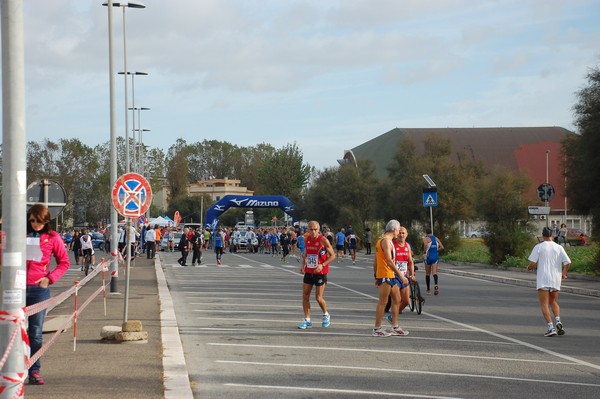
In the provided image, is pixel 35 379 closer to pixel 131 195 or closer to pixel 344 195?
pixel 131 195

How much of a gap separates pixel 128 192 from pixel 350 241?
102 ft

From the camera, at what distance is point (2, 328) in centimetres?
707

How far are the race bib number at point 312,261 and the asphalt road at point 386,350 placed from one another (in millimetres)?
1024

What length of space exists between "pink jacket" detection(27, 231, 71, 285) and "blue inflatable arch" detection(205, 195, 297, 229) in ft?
198

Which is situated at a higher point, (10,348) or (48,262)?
(48,262)

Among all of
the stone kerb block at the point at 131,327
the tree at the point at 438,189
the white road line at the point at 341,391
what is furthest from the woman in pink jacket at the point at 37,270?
the tree at the point at 438,189

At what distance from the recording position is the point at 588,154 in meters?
27.8

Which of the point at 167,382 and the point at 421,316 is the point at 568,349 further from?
the point at 167,382

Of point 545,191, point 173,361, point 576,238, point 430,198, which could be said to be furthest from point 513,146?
point 173,361

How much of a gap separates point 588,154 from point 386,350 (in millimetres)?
17096

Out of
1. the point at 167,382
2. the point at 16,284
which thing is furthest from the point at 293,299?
the point at 16,284

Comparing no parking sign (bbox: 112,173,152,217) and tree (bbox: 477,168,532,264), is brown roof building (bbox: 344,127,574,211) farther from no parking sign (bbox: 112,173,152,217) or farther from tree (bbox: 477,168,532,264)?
no parking sign (bbox: 112,173,152,217)

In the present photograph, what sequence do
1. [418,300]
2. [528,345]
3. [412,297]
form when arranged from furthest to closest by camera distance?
1. [412,297]
2. [418,300]
3. [528,345]

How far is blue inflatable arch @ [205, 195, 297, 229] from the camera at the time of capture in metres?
71.8
